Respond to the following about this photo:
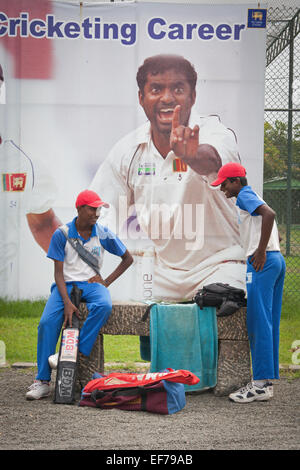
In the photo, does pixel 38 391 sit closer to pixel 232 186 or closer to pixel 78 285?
pixel 78 285

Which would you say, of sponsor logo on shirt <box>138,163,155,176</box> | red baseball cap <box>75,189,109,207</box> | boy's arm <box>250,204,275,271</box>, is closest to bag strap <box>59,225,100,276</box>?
red baseball cap <box>75,189,109,207</box>

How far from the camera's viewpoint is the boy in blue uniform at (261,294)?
463 centimetres

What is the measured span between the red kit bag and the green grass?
5.20ft

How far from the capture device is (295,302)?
7715mm

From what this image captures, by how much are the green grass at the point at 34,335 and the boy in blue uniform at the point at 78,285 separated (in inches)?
53.2

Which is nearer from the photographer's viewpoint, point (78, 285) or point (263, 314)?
point (263, 314)

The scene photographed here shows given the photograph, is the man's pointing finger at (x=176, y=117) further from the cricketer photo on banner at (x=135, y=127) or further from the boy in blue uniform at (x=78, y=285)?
the boy in blue uniform at (x=78, y=285)

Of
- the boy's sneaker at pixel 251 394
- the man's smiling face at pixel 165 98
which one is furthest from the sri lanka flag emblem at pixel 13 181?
the boy's sneaker at pixel 251 394

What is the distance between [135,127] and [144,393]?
4071 millimetres

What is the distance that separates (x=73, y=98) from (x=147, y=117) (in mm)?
1003

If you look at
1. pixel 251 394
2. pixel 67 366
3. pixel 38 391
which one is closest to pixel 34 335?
pixel 38 391

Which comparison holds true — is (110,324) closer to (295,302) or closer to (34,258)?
(34,258)

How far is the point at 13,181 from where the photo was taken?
7.48 meters

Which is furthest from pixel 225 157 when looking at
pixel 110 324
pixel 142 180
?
pixel 110 324
